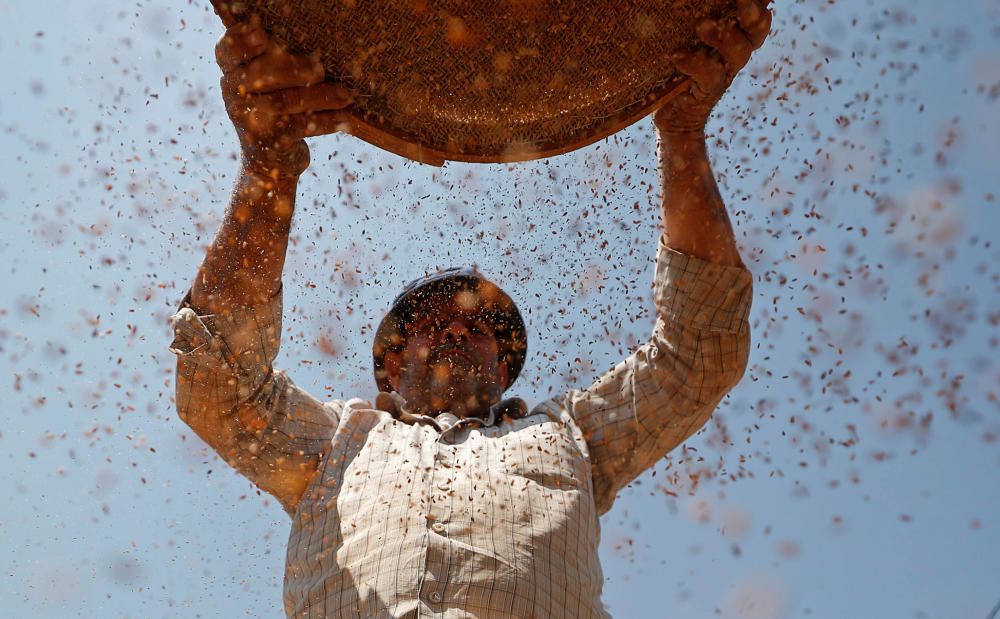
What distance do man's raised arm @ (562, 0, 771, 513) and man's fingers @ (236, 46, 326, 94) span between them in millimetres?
969

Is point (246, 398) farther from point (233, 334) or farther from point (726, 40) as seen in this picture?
point (726, 40)

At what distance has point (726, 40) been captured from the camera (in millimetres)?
2213

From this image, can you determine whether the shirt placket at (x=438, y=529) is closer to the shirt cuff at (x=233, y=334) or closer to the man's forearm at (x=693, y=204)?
the shirt cuff at (x=233, y=334)

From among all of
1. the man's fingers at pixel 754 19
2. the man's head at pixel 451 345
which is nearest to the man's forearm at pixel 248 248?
the man's head at pixel 451 345

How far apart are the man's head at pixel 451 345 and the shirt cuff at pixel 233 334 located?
0.69 meters

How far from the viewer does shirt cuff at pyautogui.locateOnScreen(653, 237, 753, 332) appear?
2.71 metres

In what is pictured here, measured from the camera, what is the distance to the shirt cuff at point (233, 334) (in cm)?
249

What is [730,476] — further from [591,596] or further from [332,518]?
[332,518]

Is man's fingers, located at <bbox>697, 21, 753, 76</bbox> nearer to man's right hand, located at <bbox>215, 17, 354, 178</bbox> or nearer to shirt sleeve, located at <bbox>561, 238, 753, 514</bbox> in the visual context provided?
shirt sleeve, located at <bbox>561, 238, 753, 514</bbox>

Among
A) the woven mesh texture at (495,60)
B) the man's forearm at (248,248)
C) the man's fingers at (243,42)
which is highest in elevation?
the woven mesh texture at (495,60)

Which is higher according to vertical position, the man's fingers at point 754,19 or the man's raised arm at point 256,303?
the man's fingers at point 754,19

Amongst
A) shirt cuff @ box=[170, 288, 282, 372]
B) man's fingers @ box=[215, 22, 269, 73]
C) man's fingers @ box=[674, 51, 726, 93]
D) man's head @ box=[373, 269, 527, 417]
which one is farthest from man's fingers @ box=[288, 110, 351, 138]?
man's head @ box=[373, 269, 527, 417]

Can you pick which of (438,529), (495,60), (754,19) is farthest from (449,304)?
(754,19)

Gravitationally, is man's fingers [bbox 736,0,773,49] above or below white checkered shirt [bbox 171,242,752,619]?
above
